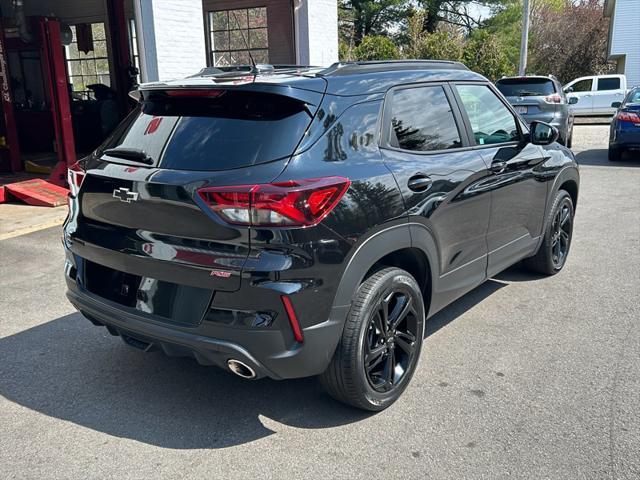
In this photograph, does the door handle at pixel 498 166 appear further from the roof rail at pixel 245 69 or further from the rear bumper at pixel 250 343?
the rear bumper at pixel 250 343

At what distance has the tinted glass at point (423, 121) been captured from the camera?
3388 millimetres

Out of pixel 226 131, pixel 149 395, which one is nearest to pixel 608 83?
pixel 226 131

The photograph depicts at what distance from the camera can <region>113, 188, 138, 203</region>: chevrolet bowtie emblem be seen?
296 cm

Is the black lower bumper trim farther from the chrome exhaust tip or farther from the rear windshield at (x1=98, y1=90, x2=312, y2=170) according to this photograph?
the rear windshield at (x1=98, y1=90, x2=312, y2=170)

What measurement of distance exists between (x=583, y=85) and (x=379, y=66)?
24077 mm

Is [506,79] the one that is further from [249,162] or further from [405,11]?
[405,11]

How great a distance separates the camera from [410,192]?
128 inches

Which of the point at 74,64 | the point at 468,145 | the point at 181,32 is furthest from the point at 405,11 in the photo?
the point at 468,145

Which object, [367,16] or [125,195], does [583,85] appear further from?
[125,195]

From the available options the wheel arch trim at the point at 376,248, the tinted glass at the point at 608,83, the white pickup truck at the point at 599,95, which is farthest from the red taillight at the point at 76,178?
the tinted glass at the point at 608,83

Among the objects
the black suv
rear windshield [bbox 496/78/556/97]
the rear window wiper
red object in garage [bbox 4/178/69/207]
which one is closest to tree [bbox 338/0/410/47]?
rear windshield [bbox 496/78/556/97]

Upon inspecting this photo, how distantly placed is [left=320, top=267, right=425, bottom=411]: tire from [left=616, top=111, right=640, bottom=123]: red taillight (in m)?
10.4

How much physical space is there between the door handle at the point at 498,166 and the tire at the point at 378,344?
1.16 metres

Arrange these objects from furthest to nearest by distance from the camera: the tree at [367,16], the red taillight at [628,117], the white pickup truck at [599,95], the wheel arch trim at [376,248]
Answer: the tree at [367,16] < the white pickup truck at [599,95] < the red taillight at [628,117] < the wheel arch trim at [376,248]
